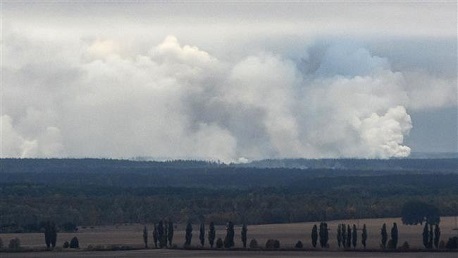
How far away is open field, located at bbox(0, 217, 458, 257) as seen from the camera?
5694 inches

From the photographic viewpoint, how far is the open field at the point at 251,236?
145 m

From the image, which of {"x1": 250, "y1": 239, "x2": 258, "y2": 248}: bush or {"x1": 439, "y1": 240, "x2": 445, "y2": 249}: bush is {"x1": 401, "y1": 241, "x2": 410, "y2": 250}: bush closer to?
{"x1": 439, "y1": 240, "x2": 445, "y2": 249}: bush

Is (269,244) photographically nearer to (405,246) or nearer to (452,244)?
(405,246)

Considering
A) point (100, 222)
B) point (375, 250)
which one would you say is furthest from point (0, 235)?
point (375, 250)

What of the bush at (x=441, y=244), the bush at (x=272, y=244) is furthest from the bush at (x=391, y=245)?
the bush at (x=272, y=244)

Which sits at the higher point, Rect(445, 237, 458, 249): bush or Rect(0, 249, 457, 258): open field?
Rect(445, 237, 458, 249): bush

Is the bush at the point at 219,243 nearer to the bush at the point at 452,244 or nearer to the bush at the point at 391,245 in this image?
the bush at the point at 391,245

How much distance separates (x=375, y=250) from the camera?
149 metres

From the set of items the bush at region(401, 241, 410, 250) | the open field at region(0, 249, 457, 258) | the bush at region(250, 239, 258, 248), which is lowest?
the open field at region(0, 249, 457, 258)

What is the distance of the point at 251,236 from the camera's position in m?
169

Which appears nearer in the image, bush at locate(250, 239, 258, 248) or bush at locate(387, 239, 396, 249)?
bush at locate(387, 239, 396, 249)

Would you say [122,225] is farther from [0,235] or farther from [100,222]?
[0,235]

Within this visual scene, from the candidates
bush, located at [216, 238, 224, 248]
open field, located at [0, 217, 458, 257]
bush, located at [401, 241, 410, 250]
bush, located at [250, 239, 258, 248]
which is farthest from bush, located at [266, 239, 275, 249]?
bush, located at [401, 241, 410, 250]

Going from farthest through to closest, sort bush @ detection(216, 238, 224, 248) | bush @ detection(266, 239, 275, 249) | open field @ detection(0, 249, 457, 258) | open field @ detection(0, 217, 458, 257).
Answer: bush @ detection(216, 238, 224, 248) → bush @ detection(266, 239, 275, 249) → open field @ detection(0, 217, 458, 257) → open field @ detection(0, 249, 457, 258)
